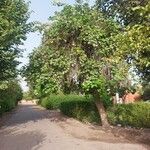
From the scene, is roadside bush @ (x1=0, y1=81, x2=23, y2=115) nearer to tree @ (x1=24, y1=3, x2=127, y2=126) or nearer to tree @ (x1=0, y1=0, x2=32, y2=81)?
tree @ (x1=0, y1=0, x2=32, y2=81)

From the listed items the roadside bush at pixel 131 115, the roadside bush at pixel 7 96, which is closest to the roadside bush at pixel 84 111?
the roadside bush at pixel 131 115

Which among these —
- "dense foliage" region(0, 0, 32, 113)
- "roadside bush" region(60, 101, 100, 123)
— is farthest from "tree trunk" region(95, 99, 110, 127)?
"dense foliage" region(0, 0, 32, 113)

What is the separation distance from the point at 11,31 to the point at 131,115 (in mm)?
7606

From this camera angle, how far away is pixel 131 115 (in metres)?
23.6

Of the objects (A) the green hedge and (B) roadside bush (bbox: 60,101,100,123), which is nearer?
(A) the green hedge

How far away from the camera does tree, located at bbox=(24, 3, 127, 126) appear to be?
21688 mm

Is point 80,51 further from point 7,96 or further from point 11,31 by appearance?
point 7,96

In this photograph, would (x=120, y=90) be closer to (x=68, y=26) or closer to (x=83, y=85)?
(x=83, y=85)

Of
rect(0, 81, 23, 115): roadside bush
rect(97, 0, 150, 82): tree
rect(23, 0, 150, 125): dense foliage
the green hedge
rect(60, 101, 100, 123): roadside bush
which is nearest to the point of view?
rect(97, 0, 150, 82): tree

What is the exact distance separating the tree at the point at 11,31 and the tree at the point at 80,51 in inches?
67.9

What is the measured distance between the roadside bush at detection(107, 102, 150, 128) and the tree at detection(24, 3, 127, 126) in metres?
1.94

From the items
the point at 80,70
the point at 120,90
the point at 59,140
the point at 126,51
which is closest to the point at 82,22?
the point at 80,70

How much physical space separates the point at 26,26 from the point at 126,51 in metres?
14.8

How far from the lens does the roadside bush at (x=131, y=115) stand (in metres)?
22.3
